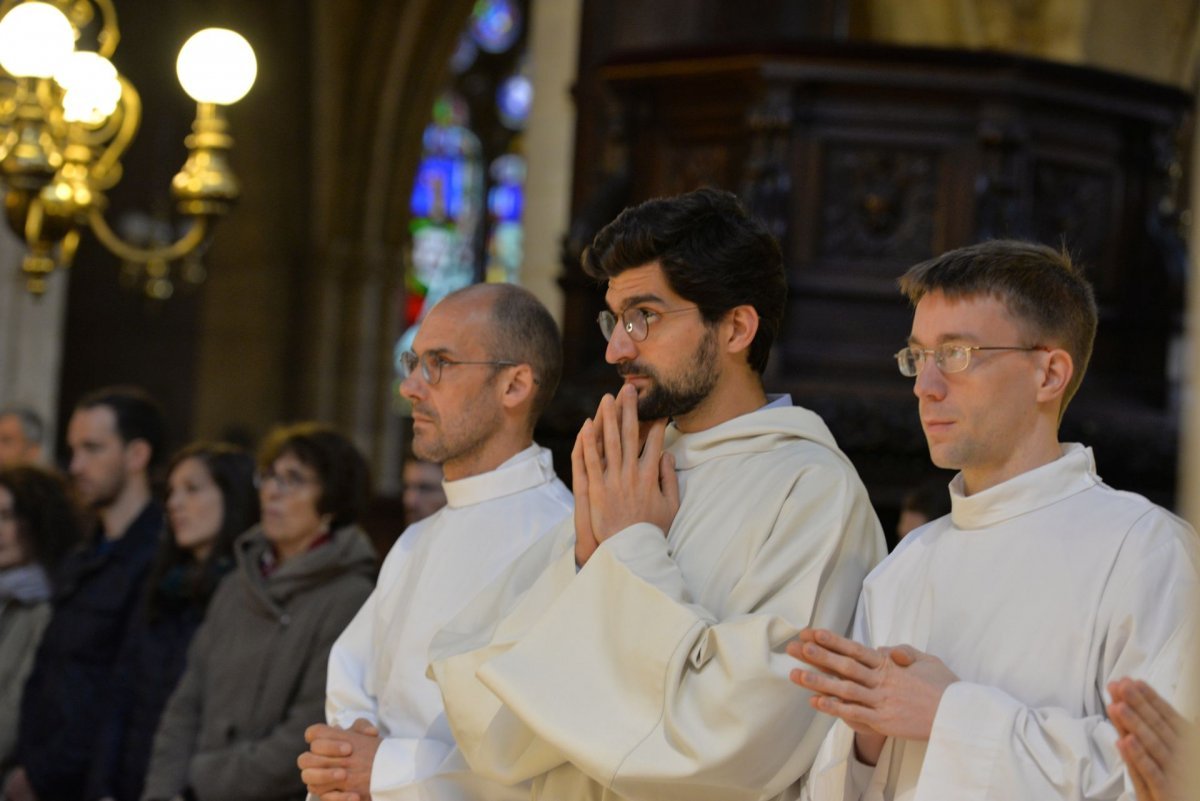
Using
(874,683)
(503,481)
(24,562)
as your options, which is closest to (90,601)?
(24,562)

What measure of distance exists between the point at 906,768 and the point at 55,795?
363 cm

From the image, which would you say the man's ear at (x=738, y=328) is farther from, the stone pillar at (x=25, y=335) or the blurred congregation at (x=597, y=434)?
the stone pillar at (x=25, y=335)

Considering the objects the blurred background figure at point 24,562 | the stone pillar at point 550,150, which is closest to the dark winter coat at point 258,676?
the blurred background figure at point 24,562

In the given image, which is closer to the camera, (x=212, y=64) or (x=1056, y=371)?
(x=1056, y=371)

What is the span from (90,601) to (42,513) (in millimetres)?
778

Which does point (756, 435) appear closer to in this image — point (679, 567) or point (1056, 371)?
point (679, 567)

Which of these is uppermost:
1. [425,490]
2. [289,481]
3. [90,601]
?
[289,481]

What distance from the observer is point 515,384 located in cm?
404

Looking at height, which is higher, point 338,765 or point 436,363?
point 436,363

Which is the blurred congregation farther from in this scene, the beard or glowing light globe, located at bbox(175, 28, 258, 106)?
glowing light globe, located at bbox(175, 28, 258, 106)

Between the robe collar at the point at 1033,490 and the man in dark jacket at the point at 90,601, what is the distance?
353 centimetres

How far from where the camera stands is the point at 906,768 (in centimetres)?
294

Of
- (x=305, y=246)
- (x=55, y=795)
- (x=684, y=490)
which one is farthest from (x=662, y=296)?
(x=305, y=246)

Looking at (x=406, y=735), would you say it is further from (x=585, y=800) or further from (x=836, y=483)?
(x=836, y=483)
